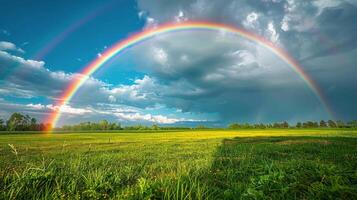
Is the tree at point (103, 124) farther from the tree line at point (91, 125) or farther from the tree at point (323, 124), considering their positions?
the tree at point (323, 124)

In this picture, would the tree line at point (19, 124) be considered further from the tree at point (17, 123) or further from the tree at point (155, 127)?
the tree at point (155, 127)

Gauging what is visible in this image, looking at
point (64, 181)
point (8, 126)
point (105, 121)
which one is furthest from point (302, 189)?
point (105, 121)

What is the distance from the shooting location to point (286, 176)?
598 cm

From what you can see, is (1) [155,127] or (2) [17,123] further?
(1) [155,127]

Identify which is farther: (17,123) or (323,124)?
(323,124)

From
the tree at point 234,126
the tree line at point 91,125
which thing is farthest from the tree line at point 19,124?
the tree at point 234,126

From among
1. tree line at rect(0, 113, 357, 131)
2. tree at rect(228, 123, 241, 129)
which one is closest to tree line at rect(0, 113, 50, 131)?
tree line at rect(0, 113, 357, 131)

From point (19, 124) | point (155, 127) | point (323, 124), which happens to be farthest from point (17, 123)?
point (323, 124)

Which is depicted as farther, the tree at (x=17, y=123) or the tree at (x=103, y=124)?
the tree at (x=103, y=124)

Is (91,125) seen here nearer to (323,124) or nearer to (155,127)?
(155,127)

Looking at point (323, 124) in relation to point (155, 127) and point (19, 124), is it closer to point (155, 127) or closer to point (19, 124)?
point (155, 127)

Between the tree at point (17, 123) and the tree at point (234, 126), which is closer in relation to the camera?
the tree at point (17, 123)

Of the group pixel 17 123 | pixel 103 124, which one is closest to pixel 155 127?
pixel 103 124

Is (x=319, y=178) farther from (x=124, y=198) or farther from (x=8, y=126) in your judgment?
(x=8, y=126)
